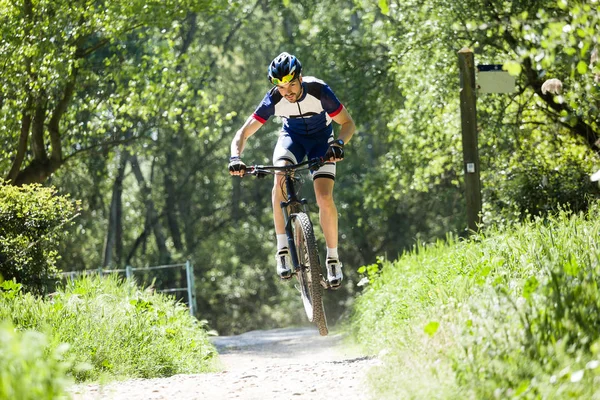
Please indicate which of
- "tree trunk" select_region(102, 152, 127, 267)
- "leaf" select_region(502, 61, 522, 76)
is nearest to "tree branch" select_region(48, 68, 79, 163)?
"leaf" select_region(502, 61, 522, 76)

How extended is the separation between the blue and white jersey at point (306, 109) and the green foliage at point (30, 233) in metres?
3.00

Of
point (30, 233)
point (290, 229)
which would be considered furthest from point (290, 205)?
point (30, 233)

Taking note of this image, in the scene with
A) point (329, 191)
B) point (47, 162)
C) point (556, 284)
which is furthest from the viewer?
point (47, 162)

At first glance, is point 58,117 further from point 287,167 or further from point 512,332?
point 512,332

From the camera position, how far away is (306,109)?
305 inches

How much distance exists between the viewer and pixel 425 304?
21.2 ft

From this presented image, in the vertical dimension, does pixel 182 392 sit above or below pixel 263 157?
below

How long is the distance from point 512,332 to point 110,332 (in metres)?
3.88

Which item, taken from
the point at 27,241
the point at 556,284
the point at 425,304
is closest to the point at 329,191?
the point at 425,304

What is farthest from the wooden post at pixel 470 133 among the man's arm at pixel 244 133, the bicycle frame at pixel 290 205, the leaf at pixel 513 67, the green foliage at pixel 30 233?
the leaf at pixel 513 67

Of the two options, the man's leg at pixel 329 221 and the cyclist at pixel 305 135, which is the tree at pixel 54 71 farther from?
the man's leg at pixel 329 221

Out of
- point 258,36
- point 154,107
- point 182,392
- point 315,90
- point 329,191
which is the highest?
point 258,36

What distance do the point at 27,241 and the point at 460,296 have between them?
212 inches

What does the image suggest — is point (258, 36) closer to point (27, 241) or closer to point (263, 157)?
point (263, 157)
